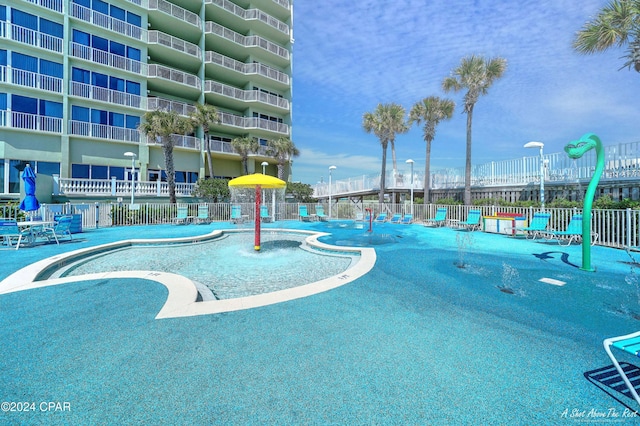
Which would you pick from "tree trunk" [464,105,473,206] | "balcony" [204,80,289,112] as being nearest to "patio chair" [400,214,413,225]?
Answer: "tree trunk" [464,105,473,206]

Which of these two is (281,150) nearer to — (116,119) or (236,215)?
(236,215)

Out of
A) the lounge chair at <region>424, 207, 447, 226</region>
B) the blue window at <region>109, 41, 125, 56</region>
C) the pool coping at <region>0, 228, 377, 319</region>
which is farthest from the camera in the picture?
the blue window at <region>109, 41, 125, 56</region>

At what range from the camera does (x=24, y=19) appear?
19.9m

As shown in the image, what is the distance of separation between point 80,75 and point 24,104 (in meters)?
4.15

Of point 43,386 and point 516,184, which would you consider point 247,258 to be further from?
point 516,184

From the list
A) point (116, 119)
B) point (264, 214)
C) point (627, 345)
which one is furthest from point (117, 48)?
point (627, 345)

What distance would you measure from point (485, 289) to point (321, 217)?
16.5 m

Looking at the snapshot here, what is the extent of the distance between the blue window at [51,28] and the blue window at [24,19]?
0.35 meters

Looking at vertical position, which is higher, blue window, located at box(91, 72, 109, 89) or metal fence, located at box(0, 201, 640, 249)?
blue window, located at box(91, 72, 109, 89)

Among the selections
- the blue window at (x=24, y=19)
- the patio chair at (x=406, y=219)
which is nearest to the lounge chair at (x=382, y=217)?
the patio chair at (x=406, y=219)

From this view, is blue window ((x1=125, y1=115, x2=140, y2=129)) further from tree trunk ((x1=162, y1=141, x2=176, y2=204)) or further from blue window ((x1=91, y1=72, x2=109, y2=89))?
tree trunk ((x1=162, y1=141, x2=176, y2=204))

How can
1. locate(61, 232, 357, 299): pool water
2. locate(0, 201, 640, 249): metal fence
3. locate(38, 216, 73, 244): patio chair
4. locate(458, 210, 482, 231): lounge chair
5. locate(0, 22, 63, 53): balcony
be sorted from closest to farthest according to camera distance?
1. locate(61, 232, 357, 299): pool water
2. locate(0, 201, 640, 249): metal fence
3. locate(38, 216, 73, 244): patio chair
4. locate(458, 210, 482, 231): lounge chair
5. locate(0, 22, 63, 53): balcony

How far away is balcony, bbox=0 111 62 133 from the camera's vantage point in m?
19.1

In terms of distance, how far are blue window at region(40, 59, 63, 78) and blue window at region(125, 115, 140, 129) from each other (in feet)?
15.5
